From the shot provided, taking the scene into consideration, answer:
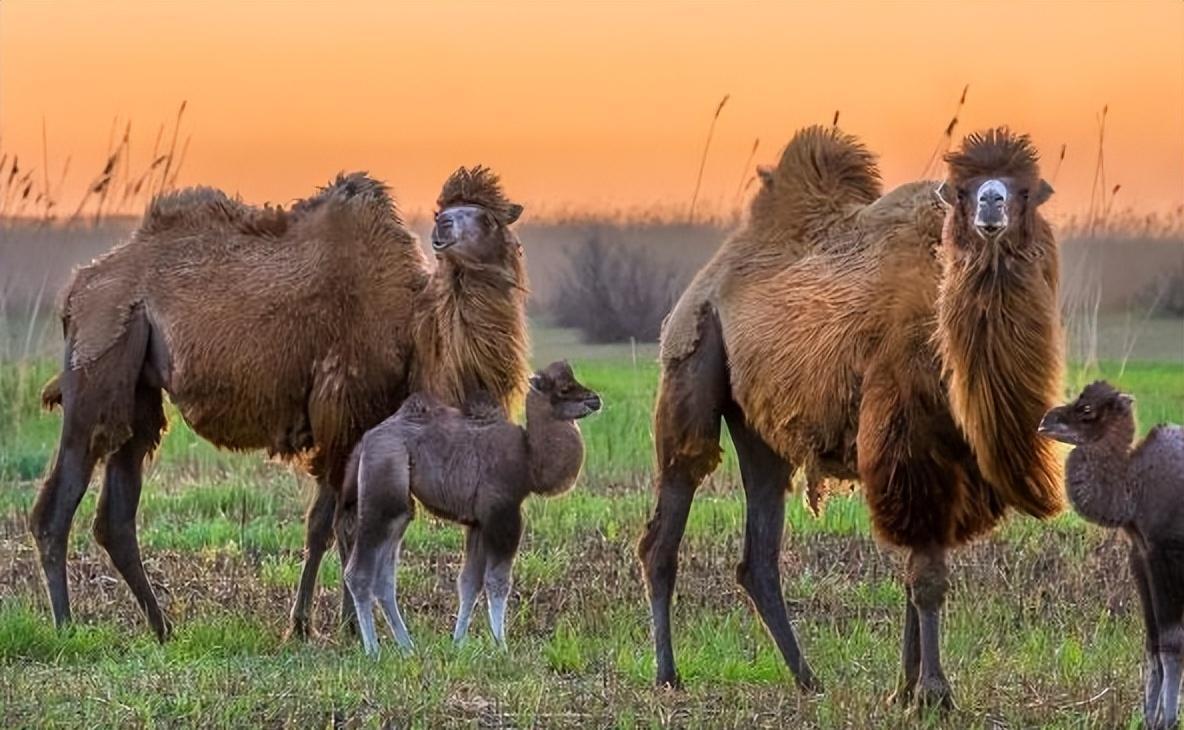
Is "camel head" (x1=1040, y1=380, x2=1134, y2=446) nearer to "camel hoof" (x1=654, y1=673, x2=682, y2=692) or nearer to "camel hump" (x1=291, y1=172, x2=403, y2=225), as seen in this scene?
"camel hoof" (x1=654, y1=673, x2=682, y2=692)

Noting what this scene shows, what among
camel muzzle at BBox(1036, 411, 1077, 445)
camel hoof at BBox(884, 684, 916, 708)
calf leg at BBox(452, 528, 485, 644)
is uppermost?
camel muzzle at BBox(1036, 411, 1077, 445)

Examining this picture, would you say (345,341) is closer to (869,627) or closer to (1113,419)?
(869,627)

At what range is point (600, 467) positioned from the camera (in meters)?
16.5

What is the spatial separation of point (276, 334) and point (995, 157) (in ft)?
14.2

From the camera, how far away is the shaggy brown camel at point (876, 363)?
7.34 metres

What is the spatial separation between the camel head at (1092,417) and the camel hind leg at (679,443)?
2011mm

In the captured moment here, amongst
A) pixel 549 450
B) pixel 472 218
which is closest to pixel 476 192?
pixel 472 218

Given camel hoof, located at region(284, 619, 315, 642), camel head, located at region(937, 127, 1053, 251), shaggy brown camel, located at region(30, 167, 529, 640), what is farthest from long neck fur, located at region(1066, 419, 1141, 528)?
camel hoof, located at region(284, 619, 315, 642)

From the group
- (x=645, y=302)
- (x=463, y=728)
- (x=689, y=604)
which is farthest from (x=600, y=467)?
(x=645, y=302)

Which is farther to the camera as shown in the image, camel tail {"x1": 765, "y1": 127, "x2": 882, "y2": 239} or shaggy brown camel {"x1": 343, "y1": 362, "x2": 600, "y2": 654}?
shaggy brown camel {"x1": 343, "y1": 362, "x2": 600, "y2": 654}

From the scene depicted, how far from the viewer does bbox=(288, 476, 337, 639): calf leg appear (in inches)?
401

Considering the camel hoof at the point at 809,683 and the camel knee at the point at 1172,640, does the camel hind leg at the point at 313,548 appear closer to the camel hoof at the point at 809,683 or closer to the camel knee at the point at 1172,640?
the camel hoof at the point at 809,683

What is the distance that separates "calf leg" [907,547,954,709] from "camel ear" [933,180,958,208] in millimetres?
1325

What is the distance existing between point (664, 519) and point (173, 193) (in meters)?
3.74
